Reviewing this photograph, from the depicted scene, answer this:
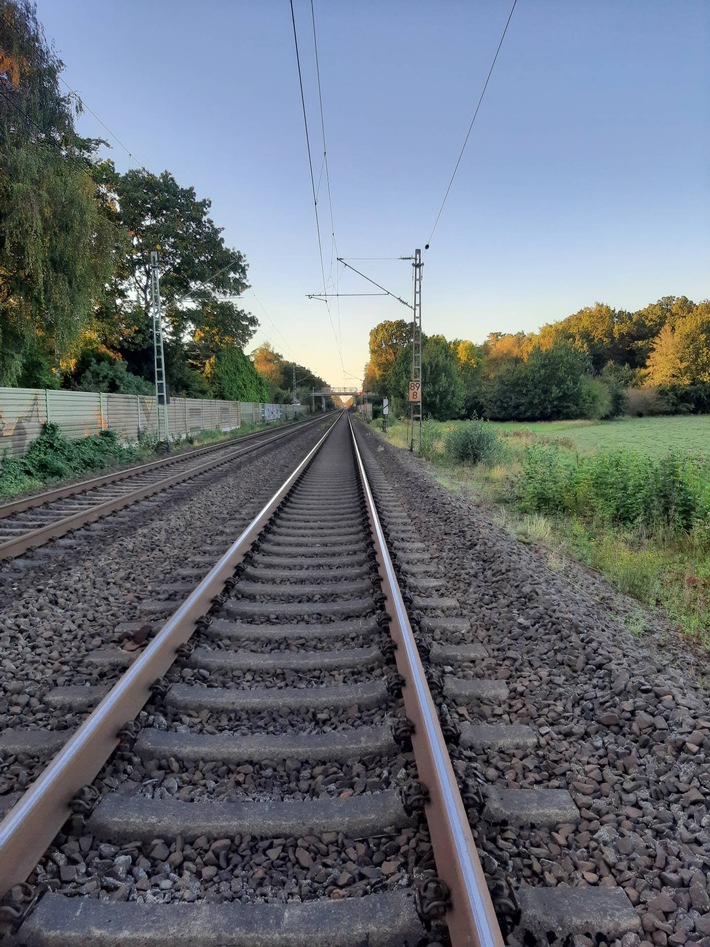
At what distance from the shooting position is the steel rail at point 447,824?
1.57 m

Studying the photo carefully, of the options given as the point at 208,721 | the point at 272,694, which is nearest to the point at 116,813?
the point at 208,721

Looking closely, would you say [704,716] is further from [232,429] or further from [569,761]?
[232,429]

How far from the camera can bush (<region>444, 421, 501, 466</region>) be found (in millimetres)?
17031

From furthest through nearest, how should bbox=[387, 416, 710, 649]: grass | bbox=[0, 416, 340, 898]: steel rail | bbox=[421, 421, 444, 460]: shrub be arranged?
bbox=[421, 421, 444, 460]: shrub → bbox=[387, 416, 710, 649]: grass → bbox=[0, 416, 340, 898]: steel rail

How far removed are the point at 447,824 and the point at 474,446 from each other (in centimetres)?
1607

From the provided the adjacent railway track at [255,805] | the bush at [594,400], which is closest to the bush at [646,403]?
the bush at [594,400]

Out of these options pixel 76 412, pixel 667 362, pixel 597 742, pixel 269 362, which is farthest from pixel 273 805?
pixel 269 362

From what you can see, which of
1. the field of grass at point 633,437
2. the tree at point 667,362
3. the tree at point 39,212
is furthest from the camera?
the tree at point 667,362

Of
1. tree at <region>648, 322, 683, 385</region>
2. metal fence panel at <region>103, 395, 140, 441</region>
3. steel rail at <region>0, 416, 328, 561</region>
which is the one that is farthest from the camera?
tree at <region>648, 322, 683, 385</region>

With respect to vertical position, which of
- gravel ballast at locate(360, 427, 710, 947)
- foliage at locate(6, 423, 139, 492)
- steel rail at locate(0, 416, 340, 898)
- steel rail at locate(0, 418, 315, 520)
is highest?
foliage at locate(6, 423, 139, 492)

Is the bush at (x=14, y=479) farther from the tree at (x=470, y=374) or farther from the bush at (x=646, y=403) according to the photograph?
the bush at (x=646, y=403)

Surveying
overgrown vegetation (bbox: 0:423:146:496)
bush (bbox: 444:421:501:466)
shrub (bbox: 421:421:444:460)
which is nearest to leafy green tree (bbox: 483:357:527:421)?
shrub (bbox: 421:421:444:460)

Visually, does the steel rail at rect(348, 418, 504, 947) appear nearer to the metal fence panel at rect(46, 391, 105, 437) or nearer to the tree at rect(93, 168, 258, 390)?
the metal fence panel at rect(46, 391, 105, 437)

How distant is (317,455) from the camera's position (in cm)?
2005
